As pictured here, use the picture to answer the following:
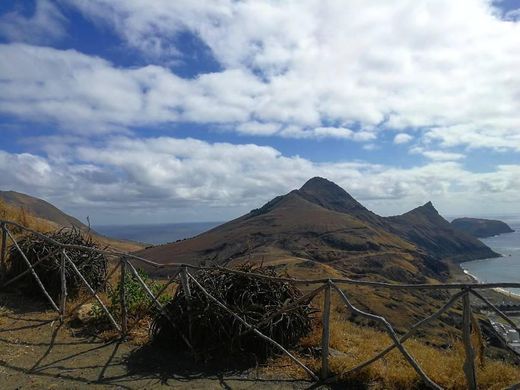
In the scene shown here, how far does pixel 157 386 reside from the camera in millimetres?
6914

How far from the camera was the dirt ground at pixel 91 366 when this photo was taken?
6.97 m

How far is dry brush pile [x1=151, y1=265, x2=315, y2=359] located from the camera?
7.99 m

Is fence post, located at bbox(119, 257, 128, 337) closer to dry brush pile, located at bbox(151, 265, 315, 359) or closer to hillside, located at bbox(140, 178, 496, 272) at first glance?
dry brush pile, located at bbox(151, 265, 315, 359)

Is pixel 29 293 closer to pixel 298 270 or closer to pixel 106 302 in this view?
pixel 106 302

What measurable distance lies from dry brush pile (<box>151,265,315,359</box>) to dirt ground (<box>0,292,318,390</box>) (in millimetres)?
414

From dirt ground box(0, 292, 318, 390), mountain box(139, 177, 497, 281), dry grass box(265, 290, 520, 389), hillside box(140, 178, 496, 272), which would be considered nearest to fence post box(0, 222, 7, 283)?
dirt ground box(0, 292, 318, 390)

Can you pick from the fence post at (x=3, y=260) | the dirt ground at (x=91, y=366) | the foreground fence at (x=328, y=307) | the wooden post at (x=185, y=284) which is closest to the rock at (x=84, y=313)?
the foreground fence at (x=328, y=307)

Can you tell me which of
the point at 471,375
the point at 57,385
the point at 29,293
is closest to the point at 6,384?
the point at 57,385

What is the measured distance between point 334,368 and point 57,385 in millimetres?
4151

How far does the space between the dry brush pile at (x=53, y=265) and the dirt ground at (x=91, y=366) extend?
76.5 inches

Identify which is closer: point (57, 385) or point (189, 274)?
point (57, 385)

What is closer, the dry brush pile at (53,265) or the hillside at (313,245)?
the dry brush pile at (53,265)

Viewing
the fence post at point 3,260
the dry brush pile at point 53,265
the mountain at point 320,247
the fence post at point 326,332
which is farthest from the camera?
the mountain at point 320,247

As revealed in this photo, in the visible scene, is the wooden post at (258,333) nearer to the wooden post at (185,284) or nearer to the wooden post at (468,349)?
the wooden post at (185,284)
